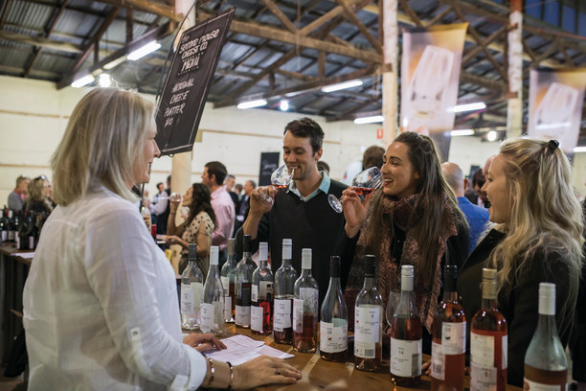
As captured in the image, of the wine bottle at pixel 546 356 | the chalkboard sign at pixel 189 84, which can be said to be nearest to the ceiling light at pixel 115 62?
the chalkboard sign at pixel 189 84

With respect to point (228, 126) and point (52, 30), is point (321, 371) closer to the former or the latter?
point (52, 30)

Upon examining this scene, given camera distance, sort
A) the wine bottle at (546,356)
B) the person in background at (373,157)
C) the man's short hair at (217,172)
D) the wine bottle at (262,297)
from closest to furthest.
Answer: the wine bottle at (546,356), the wine bottle at (262,297), the person in background at (373,157), the man's short hair at (217,172)

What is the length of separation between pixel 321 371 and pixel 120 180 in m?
0.73

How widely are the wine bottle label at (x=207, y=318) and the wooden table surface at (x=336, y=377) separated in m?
0.33

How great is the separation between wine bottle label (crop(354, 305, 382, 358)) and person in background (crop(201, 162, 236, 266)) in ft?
10.3

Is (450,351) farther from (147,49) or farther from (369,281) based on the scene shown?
(147,49)

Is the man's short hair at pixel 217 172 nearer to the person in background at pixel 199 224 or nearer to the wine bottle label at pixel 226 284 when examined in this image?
the person in background at pixel 199 224

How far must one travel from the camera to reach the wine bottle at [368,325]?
1.33m

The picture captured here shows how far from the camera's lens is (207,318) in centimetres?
171

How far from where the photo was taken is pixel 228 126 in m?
14.4

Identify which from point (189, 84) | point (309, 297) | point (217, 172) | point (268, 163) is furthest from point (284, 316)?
point (268, 163)

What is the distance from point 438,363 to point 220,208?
3500mm

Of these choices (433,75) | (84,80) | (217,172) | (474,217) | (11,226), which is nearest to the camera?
(474,217)

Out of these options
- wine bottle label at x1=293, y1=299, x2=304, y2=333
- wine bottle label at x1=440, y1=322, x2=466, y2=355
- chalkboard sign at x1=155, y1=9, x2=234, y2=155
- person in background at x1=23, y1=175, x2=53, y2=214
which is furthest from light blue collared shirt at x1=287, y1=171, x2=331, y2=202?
person in background at x1=23, y1=175, x2=53, y2=214
